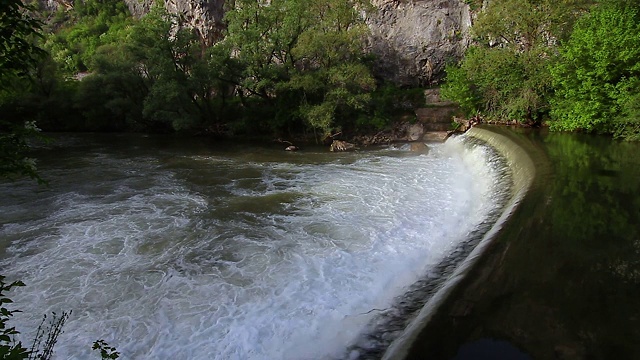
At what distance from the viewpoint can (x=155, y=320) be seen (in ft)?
20.8

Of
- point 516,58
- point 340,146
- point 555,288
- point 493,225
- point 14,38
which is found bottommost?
point 340,146

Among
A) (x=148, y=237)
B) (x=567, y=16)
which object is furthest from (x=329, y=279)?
(x=567, y=16)

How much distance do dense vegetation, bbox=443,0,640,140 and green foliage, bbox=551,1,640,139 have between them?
0.10ft

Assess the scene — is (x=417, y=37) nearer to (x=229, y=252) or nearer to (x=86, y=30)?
(x=229, y=252)

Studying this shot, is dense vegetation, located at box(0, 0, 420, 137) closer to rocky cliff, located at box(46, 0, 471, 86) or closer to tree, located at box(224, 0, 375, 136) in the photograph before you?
tree, located at box(224, 0, 375, 136)

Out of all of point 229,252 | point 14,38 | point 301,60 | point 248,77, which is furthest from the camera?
point 301,60

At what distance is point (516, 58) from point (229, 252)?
19.6 meters

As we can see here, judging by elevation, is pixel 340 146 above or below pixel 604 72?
below

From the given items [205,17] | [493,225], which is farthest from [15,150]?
[205,17]

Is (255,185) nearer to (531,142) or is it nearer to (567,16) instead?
(531,142)

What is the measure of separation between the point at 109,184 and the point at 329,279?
1097cm

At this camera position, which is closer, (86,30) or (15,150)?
(15,150)

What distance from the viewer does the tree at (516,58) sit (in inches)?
782

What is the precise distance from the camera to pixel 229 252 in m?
8.67
